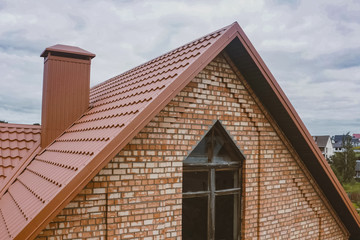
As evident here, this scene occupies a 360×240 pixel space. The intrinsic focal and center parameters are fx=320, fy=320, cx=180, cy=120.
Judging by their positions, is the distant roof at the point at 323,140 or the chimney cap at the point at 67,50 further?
the distant roof at the point at 323,140

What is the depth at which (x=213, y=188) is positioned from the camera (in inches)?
205

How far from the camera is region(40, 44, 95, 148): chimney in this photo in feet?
18.6

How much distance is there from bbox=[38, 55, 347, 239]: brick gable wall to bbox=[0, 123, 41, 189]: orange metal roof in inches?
83.5

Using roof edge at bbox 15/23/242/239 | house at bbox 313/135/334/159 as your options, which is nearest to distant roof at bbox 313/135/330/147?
house at bbox 313/135/334/159

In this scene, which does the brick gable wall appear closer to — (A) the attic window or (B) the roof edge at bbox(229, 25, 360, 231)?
(A) the attic window

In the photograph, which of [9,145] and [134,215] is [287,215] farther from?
[9,145]

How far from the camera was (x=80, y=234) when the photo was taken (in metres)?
3.77

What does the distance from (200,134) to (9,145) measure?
3.49 meters

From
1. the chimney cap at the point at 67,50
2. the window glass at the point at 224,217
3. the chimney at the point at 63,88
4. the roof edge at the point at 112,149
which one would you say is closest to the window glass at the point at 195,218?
the window glass at the point at 224,217

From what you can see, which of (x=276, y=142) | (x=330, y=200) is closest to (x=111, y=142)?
(x=276, y=142)

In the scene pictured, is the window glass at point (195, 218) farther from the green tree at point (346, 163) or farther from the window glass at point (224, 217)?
the green tree at point (346, 163)

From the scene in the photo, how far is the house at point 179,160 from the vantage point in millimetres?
3725

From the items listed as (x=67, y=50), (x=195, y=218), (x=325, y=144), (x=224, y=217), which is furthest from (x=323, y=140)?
(x=67, y=50)

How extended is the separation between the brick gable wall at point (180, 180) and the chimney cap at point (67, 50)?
245cm
